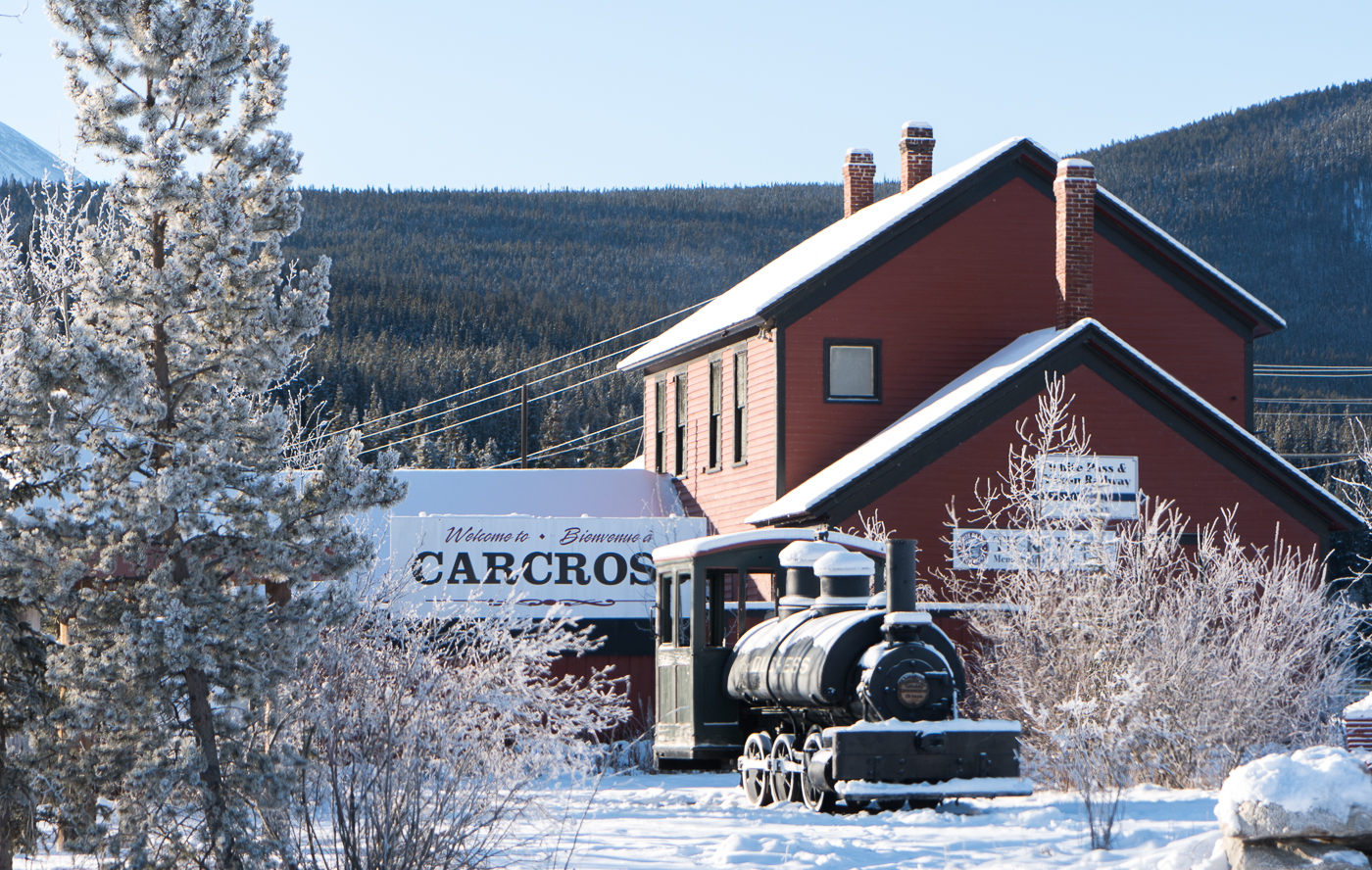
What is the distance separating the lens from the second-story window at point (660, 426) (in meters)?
31.0

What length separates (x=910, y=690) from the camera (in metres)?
14.1

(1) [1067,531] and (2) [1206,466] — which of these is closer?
(1) [1067,531]

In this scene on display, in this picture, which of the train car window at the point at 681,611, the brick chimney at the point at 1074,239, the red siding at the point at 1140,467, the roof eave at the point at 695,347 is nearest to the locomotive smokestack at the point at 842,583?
the train car window at the point at 681,611

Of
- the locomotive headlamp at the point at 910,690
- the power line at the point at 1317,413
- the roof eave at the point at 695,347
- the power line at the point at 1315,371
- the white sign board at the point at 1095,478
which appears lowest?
the locomotive headlamp at the point at 910,690

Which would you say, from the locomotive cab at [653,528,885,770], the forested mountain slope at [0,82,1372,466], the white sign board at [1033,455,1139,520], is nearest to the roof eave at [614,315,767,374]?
the white sign board at [1033,455,1139,520]

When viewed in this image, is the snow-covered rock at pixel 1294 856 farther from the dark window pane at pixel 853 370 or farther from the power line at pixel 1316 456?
the power line at pixel 1316 456

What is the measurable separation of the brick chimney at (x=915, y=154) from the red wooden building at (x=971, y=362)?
15cm

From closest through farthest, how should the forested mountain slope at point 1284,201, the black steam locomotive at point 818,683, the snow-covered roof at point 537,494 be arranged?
the black steam locomotive at point 818,683, the snow-covered roof at point 537,494, the forested mountain slope at point 1284,201

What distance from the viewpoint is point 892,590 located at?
14.5 meters

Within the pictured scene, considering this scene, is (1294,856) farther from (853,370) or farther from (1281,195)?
(1281,195)

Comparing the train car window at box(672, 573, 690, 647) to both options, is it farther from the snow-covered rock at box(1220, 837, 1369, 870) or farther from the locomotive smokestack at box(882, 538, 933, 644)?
the snow-covered rock at box(1220, 837, 1369, 870)

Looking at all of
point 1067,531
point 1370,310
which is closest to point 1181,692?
point 1067,531

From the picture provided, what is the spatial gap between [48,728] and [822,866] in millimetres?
5522

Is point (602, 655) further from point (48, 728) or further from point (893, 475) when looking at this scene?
point (48, 728)
